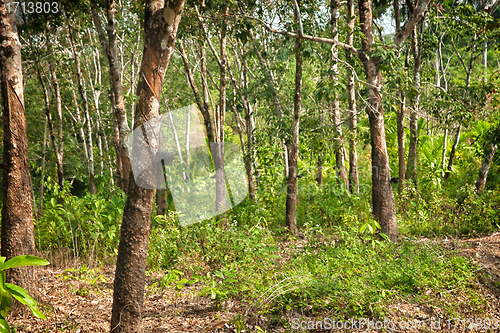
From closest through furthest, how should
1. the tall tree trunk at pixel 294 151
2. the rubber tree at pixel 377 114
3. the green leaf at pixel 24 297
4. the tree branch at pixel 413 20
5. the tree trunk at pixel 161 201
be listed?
the green leaf at pixel 24 297
the tree branch at pixel 413 20
the rubber tree at pixel 377 114
the tall tree trunk at pixel 294 151
the tree trunk at pixel 161 201

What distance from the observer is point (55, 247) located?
5.84m

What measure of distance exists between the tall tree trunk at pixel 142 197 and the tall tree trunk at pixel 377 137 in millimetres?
3827

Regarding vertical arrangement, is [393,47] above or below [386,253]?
above

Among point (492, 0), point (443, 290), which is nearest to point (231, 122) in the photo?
point (492, 0)

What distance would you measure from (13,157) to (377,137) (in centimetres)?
509

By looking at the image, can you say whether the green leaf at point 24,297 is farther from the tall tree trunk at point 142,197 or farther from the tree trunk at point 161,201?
the tree trunk at point 161,201

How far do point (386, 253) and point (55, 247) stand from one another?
5091 mm

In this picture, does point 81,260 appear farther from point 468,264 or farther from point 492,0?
point 492,0

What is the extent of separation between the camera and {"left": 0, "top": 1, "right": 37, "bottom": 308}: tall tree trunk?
3.63 metres

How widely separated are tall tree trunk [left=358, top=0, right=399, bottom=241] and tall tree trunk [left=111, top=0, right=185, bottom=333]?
3827 millimetres
